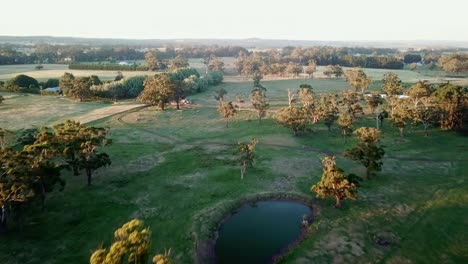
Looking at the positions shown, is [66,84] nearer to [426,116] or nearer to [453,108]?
[426,116]

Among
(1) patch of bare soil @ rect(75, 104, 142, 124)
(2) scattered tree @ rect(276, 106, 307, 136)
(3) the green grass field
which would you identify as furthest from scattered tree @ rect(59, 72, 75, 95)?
(2) scattered tree @ rect(276, 106, 307, 136)

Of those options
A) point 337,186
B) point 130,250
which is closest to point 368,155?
point 337,186

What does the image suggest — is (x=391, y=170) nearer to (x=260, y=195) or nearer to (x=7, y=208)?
(x=260, y=195)

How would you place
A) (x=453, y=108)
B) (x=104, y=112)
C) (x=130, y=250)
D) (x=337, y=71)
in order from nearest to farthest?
(x=130, y=250)
(x=453, y=108)
(x=104, y=112)
(x=337, y=71)

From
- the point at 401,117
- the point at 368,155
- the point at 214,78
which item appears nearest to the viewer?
the point at 368,155

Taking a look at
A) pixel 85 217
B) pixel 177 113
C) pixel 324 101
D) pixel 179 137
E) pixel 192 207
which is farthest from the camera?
pixel 177 113

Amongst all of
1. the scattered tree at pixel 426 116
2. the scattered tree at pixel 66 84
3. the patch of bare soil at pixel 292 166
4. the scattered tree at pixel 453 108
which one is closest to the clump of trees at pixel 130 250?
the patch of bare soil at pixel 292 166

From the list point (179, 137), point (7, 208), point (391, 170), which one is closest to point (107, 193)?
point (7, 208)
